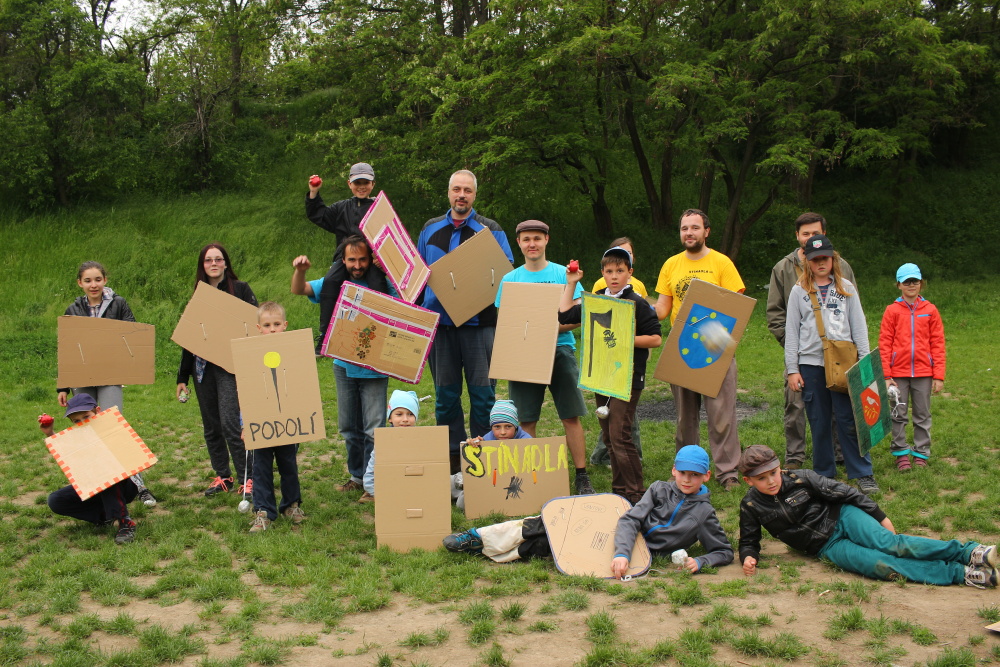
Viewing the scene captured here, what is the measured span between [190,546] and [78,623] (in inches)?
53.9

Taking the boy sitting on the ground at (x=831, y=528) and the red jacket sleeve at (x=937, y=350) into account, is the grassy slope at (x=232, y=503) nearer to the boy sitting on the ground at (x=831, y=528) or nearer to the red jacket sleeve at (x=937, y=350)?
the boy sitting on the ground at (x=831, y=528)

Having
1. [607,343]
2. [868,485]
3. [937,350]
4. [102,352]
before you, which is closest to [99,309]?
[102,352]

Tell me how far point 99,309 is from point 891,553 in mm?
5994

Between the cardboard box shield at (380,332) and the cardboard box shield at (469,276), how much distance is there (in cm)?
25

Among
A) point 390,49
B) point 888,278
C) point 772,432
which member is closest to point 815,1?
point 888,278

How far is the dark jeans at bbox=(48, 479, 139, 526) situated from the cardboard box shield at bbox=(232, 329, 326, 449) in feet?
3.34

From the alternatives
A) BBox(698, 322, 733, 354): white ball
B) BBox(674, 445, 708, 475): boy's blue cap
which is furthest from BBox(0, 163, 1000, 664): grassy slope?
BBox(698, 322, 733, 354): white ball

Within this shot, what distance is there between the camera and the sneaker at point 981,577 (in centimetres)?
437

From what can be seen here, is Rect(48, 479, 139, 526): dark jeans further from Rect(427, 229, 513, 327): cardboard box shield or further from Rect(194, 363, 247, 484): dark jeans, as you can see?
Rect(427, 229, 513, 327): cardboard box shield

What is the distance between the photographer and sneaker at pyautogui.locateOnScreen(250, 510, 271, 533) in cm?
581

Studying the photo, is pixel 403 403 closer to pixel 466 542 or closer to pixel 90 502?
pixel 466 542

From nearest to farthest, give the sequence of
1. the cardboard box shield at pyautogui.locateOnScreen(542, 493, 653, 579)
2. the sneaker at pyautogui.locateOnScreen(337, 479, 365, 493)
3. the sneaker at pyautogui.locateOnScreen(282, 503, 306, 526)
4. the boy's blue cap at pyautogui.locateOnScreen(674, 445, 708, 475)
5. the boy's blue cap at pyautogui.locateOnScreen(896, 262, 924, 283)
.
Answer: the cardboard box shield at pyautogui.locateOnScreen(542, 493, 653, 579), the boy's blue cap at pyautogui.locateOnScreen(674, 445, 708, 475), the sneaker at pyautogui.locateOnScreen(282, 503, 306, 526), the sneaker at pyautogui.locateOnScreen(337, 479, 365, 493), the boy's blue cap at pyautogui.locateOnScreen(896, 262, 924, 283)

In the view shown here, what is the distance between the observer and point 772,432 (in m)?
8.46

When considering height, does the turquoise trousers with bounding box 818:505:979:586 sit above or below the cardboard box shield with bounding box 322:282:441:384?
below
